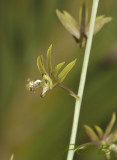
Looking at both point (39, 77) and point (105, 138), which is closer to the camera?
point (105, 138)

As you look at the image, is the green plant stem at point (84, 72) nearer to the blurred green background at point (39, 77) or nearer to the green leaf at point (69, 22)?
the green leaf at point (69, 22)

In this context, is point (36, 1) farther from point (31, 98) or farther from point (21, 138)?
point (21, 138)

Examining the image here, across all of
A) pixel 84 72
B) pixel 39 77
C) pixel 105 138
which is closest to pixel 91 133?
pixel 105 138

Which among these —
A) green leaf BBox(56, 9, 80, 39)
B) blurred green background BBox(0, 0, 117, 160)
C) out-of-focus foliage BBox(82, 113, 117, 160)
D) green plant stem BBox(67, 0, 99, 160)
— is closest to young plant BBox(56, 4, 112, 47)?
green leaf BBox(56, 9, 80, 39)

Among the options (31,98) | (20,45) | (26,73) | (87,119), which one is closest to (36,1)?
(20,45)

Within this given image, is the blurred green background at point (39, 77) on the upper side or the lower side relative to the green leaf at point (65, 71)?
upper

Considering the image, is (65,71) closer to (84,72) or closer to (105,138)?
(84,72)

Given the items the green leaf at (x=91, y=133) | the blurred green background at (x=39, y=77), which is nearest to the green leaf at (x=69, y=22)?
the green leaf at (x=91, y=133)
